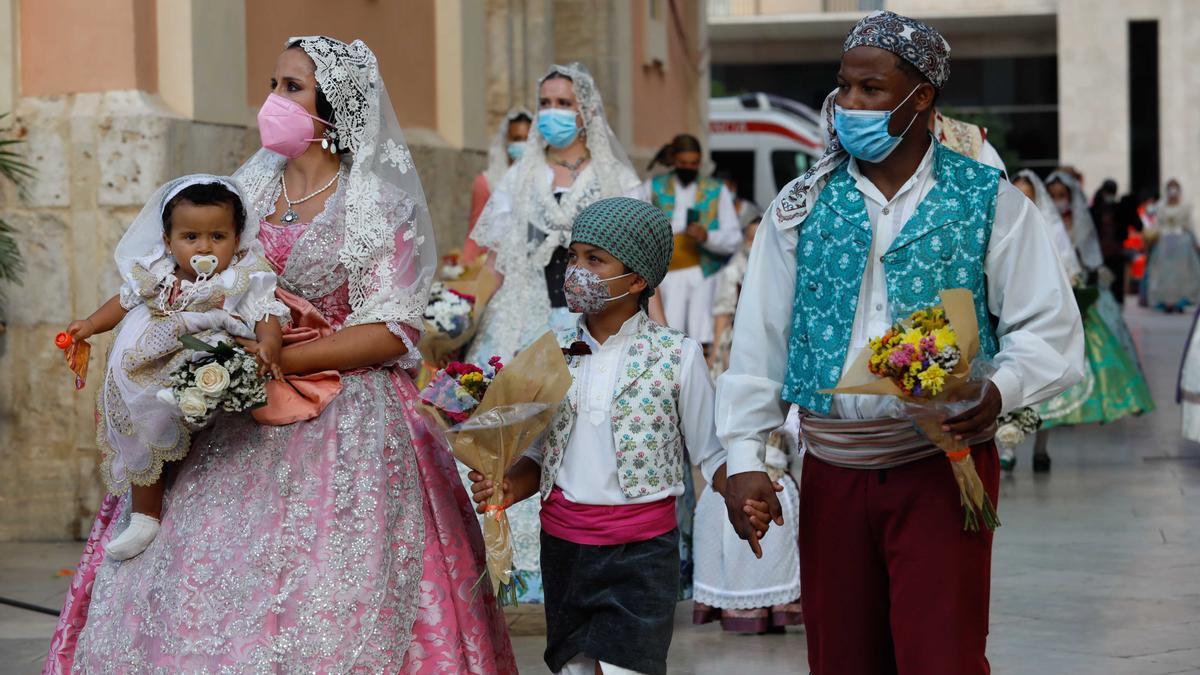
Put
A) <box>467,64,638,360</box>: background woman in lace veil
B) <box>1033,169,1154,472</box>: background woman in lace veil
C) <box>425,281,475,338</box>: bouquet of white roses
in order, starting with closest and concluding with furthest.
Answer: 1. <box>425,281,475,338</box>: bouquet of white roses
2. <box>467,64,638,360</box>: background woman in lace veil
3. <box>1033,169,1154,472</box>: background woman in lace veil

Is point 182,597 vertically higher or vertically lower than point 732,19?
lower

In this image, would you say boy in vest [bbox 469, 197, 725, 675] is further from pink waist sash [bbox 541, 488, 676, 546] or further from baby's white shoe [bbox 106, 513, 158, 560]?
baby's white shoe [bbox 106, 513, 158, 560]

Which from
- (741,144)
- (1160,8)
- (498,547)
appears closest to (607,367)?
(498,547)

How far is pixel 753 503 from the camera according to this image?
392cm

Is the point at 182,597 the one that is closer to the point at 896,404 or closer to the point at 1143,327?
the point at 896,404

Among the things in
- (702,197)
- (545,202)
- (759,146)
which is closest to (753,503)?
(545,202)

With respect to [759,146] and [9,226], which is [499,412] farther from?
[759,146]

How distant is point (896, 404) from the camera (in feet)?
12.4

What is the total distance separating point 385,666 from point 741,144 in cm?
2542

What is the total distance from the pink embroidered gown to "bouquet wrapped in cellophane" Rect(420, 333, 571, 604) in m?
0.20

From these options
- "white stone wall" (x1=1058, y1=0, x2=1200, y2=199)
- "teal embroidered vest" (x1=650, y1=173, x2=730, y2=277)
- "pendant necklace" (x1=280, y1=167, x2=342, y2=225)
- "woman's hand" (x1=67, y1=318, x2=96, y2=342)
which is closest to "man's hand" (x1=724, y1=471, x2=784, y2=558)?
"pendant necklace" (x1=280, y1=167, x2=342, y2=225)

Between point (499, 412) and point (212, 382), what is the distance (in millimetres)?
691

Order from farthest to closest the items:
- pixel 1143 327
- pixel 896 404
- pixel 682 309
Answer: pixel 1143 327, pixel 682 309, pixel 896 404

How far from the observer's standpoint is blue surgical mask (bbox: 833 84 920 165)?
385 centimetres
